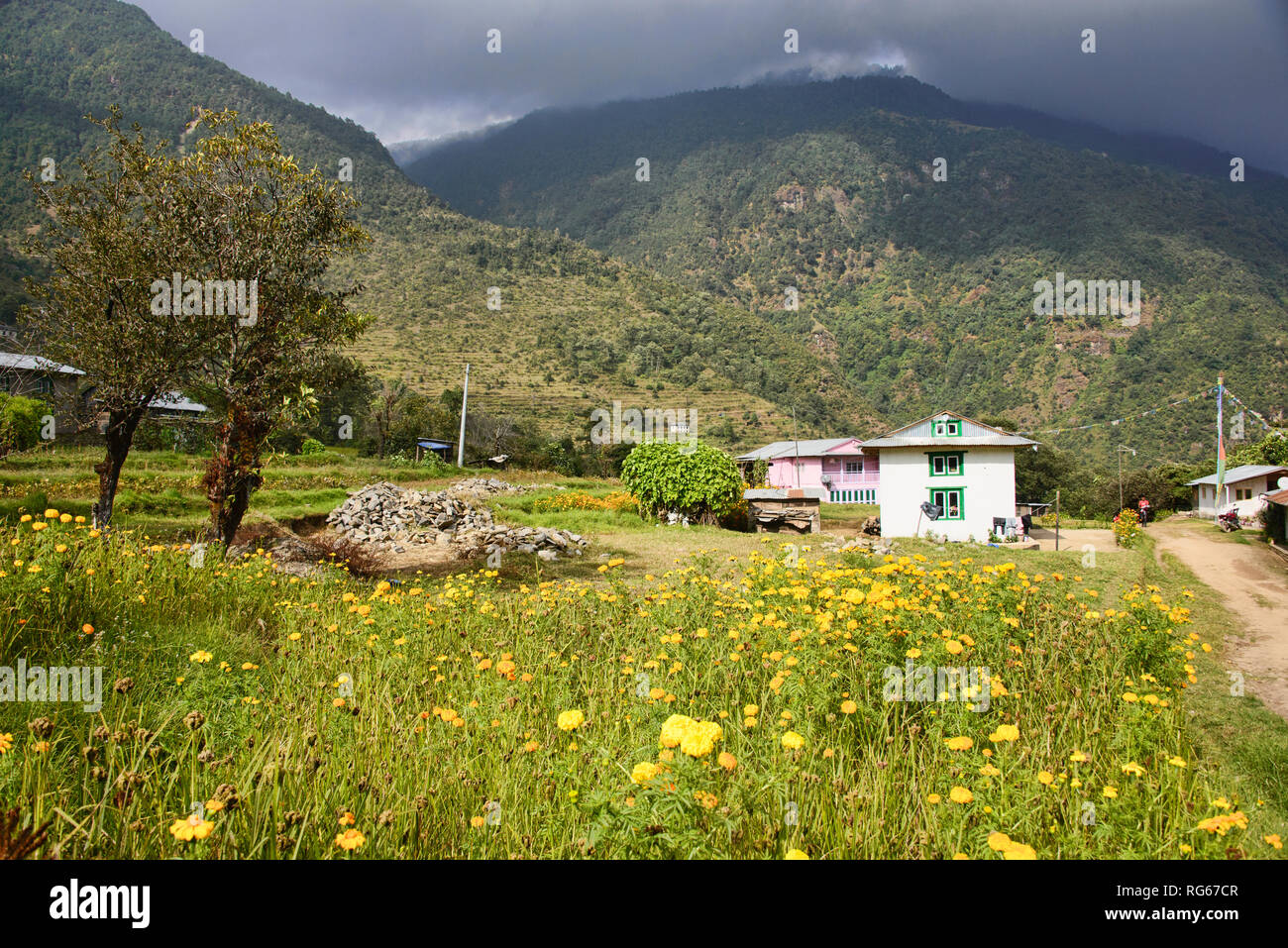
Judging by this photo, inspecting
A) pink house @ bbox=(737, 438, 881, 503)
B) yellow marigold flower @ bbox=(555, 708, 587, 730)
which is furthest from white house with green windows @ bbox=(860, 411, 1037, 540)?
yellow marigold flower @ bbox=(555, 708, 587, 730)

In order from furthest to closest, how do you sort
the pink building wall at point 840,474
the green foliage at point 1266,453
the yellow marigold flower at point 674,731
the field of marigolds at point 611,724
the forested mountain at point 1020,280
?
the forested mountain at point 1020,280 → the pink building wall at point 840,474 → the green foliage at point 1266,453 → the field of marigolds at point 611,724 → the yellow marigold flower at point 674,731

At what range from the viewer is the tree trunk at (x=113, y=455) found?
36.3 ft

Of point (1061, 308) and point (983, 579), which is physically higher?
point (1061, 308)

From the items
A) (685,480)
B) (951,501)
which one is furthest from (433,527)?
(951,501)

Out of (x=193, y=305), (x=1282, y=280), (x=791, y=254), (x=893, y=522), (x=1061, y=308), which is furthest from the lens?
(x=791, y=254)

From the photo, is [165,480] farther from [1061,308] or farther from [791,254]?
[791,254]

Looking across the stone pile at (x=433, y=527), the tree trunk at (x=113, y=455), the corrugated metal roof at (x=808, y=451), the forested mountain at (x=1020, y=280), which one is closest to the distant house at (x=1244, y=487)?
the corrugated metal roof at (x=808, y=451)

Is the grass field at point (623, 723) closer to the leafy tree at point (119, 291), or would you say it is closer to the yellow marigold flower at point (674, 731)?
the yellow marigold flower at point (674, 731)

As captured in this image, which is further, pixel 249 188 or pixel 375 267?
pixel 375 267

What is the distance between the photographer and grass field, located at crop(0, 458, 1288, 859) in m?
2.24

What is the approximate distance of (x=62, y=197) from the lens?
11664mm

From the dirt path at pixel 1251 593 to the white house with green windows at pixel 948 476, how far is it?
5.19 meters

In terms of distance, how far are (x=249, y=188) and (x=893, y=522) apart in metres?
22.2
